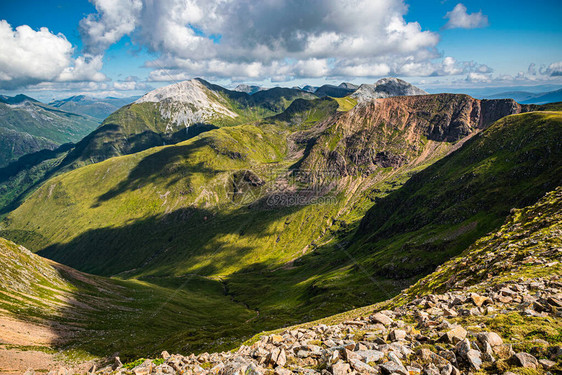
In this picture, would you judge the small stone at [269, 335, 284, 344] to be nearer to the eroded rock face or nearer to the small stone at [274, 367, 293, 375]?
the eroded rock face

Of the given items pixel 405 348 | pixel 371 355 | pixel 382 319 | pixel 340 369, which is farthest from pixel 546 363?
pixel 382 319

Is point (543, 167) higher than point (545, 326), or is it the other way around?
point (545, 326)

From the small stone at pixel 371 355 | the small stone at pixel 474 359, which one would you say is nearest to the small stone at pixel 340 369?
the small stone at pixel 371 355

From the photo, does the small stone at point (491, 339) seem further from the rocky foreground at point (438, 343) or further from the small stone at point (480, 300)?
A: the small stone at point (480, 300)

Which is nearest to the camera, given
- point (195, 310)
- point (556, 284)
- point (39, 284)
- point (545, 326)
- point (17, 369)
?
point (545, 326)

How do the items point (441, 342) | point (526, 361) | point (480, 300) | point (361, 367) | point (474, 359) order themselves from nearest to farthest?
1. point (526, 361)
2. point (474, 359)
3. point (361, 367)
4. point (441, 342)
5. point (480, 300)

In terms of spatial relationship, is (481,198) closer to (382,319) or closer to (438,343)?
(382,319)

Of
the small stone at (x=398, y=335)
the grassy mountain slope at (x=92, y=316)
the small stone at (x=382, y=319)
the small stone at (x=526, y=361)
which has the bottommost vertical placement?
the grassy mountain slope at (x=92, y=316)

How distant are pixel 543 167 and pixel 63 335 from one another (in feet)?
740

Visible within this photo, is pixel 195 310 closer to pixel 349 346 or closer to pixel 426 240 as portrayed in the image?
pixel 426 240

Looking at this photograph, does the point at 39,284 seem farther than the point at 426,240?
No

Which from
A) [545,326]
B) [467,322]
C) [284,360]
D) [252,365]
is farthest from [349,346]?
[545,326]

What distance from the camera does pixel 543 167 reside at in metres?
146

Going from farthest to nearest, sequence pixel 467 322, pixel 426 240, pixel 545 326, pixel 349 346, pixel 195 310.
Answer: pixel 195 310, pixel 426 240, pixel 467 322, pixel 349 346, pixel 545 326
